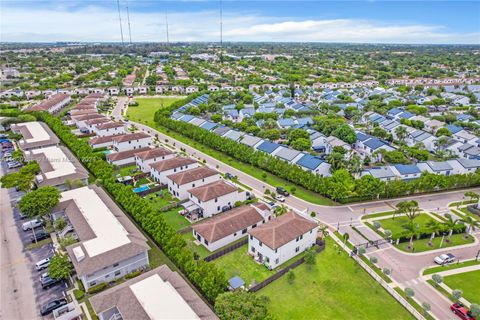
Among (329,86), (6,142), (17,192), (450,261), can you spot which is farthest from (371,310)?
(329,86)

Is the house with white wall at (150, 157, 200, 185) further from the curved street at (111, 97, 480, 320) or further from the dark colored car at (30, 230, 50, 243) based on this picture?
the dark colored car at (30, 230, 50, 243)

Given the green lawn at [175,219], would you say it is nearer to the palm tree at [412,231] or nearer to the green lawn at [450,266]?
the palm tree at [412,231]

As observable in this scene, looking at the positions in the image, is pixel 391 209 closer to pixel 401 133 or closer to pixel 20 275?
pixel 401 133

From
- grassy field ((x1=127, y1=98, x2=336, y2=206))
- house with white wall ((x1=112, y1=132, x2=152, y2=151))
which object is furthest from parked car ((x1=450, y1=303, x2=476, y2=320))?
house with white wall ((x1=112, y1=132, x2=152, y2=151))

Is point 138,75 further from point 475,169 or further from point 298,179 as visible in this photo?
point 475,169

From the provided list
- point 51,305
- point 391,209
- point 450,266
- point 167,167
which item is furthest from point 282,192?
point 51,305

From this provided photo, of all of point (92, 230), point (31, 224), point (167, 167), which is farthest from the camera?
point (167, 167)
